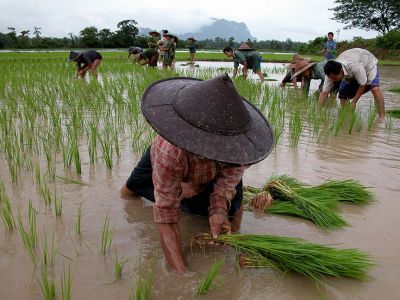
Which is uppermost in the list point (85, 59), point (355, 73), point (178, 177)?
point (355, 73)

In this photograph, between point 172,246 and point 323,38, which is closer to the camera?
point 172,246

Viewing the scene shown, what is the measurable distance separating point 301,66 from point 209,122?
4633mm

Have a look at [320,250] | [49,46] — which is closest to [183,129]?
[320,250]

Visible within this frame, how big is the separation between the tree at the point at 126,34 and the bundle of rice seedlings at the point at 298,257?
2998 cm

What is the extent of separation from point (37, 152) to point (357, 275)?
2.18 metres

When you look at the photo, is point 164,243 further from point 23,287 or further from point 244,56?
point 244,56

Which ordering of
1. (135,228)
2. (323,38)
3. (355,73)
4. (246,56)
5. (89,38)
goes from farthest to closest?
(89,38) < (323,38) < (246,56) < (355,73) < (135,228)

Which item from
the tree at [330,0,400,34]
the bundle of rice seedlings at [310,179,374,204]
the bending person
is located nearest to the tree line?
the tree at [330,0,400,34]

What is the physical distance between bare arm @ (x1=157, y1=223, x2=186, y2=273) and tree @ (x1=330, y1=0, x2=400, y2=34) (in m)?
26.4

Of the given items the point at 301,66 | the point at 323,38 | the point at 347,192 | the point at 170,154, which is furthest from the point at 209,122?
the point at 323,38

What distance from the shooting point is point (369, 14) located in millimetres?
25719

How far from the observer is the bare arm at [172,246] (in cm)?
140

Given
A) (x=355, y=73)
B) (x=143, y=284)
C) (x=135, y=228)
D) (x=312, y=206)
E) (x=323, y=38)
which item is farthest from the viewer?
(x=323, y=38)

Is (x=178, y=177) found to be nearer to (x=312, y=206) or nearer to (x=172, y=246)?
(x=172, y=246)
